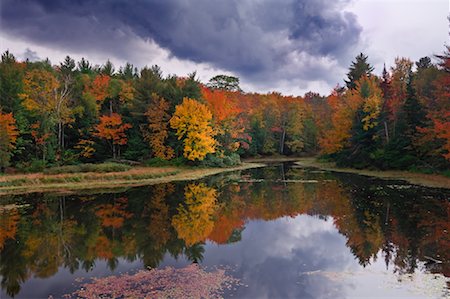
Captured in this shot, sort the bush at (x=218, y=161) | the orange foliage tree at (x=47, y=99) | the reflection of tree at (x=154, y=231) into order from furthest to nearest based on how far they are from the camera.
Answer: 1. the bush at (x=218, y=161)
2. the orange foliage tree at (x=47, y=99)
3. the reflection of tree at (x=154, y=231)

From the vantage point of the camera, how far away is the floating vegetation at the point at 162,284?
9.34 meters

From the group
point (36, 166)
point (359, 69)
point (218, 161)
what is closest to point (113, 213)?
point (36, 166)

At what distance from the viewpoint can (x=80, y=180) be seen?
31688 mm

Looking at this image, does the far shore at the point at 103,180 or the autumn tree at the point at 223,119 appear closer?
the far shore at the point at 103,180

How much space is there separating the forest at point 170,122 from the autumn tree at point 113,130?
0.43ft

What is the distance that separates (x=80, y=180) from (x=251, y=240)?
2183 cm

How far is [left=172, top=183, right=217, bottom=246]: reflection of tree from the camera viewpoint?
1557 centimetres

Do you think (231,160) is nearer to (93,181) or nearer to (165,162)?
(165,162)

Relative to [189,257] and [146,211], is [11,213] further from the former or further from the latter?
[189,257]

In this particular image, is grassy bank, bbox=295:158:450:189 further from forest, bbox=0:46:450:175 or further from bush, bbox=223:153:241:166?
bush, bbox=223:153:241:166

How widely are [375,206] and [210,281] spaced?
1382 cm

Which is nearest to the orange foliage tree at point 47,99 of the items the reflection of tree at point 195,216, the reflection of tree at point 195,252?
the reflection of tree at point 195,216

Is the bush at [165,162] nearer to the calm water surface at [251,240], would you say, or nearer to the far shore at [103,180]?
the far shore at [103,180]

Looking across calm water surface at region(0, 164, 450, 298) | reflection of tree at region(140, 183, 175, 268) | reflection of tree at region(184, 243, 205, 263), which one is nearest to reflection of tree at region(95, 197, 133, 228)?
calm water surface at region(0, 164, 450, 298)
